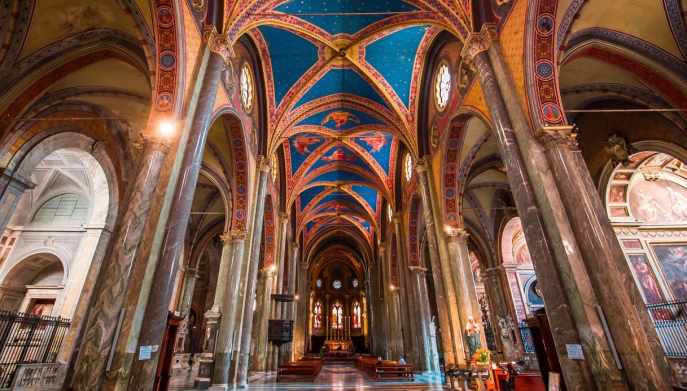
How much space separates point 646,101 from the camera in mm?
8859

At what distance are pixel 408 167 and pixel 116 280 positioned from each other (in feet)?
45.0

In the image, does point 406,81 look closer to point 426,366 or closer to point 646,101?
point 646,101

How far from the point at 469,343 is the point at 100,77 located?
13.5 m

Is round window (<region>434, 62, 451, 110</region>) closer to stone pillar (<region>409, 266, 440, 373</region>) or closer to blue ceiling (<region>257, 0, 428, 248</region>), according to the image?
blue ceiling (<region>257, 0, 428, 248</region>)

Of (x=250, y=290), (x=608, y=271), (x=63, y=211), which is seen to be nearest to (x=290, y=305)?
(x=250, y=290)

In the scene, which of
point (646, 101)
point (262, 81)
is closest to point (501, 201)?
point (646, 101)

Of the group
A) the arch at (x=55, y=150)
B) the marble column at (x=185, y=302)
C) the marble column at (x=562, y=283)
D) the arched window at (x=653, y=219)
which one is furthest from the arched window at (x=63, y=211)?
the arched window at (x=653, y=219)

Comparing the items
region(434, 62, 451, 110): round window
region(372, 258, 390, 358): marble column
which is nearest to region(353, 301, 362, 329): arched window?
region(372, 258, 390, 358): marble column

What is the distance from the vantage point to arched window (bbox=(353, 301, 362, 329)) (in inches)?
1469

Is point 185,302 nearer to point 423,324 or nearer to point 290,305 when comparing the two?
point 290,305

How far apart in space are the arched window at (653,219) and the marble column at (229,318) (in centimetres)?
1325

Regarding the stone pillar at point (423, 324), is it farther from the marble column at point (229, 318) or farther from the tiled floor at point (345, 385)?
the marble column at point (229, 318)

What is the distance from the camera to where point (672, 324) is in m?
9.51

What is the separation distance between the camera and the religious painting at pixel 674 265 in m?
10.5
